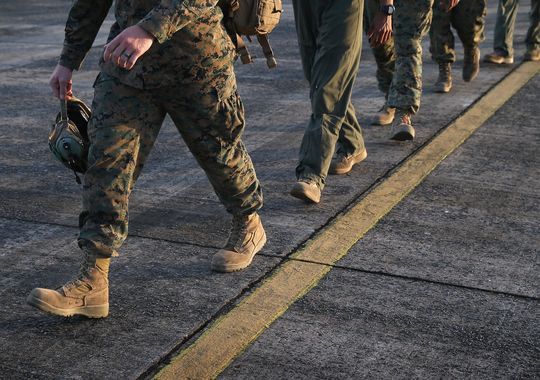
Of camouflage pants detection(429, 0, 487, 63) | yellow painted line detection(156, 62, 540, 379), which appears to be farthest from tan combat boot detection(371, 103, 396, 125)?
camouflage pants detection(429, 0, 487, 63)

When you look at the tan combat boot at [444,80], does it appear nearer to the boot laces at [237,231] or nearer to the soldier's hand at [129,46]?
the boot laces at [237,231]

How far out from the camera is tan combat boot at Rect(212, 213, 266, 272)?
4797 mm

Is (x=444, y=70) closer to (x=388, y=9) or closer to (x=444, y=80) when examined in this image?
(x=444, y=80)

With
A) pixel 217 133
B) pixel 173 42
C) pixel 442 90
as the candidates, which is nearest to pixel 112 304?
pixel 217 133

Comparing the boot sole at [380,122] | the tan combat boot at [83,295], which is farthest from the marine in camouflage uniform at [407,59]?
the tan combat boot at [83,295]

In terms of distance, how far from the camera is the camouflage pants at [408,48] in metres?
7.09

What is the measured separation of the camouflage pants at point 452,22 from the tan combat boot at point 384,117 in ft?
4.12

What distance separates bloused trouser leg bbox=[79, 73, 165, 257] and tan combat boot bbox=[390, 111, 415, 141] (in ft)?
10.4

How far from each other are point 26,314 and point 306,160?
6.51ft

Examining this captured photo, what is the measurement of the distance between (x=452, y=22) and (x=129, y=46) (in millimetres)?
5455

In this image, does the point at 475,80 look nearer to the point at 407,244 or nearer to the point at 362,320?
the point at 407,244

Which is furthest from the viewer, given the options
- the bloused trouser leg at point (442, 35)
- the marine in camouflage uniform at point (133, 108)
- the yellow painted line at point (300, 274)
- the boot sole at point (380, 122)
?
the bloused trouser leg at point (442, 35)

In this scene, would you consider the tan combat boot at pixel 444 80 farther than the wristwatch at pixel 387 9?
Yes

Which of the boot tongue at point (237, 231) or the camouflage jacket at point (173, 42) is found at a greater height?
the camouflage jacket at point (173, 42)
